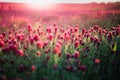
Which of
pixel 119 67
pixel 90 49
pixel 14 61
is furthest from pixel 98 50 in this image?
pixel 14 61

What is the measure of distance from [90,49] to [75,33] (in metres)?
0.60

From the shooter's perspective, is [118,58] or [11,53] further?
[118,58]

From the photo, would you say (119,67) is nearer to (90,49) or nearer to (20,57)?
(90,49)

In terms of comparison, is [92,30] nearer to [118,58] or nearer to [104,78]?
[118,58]

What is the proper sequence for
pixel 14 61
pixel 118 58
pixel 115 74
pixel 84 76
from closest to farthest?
pixel 14 61
pixel 84 76
pixel 115 74
pixel 118 58

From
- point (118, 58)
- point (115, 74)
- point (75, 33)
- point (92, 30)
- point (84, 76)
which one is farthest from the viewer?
point (92, 30)

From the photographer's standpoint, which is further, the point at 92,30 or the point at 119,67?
the point at 92,30

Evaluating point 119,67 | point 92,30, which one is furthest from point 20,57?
point 92,30

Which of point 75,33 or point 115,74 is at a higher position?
point 75,33

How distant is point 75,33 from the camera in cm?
586

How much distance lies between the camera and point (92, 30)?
21.1 feet

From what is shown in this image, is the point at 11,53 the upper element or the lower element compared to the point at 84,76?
upper

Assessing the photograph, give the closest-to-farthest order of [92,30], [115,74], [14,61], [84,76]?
[14,61] → [84,76] → [115,74] → [92,30]

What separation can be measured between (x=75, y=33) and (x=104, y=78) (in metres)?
1.41
